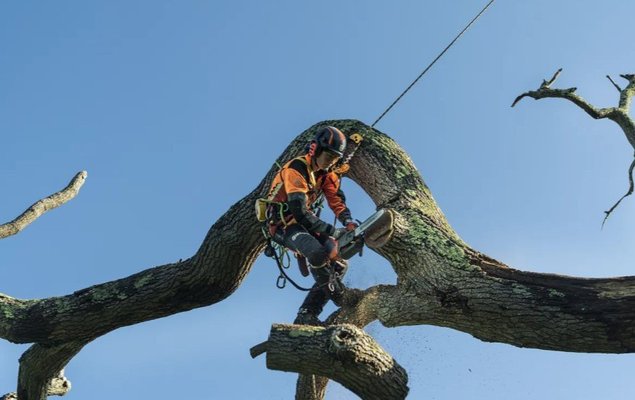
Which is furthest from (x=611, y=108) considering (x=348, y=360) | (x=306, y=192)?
(x=348, y=360)

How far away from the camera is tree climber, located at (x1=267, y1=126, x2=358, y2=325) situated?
20.8 ft

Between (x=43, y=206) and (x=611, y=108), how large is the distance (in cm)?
677

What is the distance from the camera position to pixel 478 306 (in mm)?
5590

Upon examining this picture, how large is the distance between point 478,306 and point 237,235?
2898mm

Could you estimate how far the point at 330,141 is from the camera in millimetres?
6543

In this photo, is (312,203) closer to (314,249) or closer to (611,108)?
(314,249)

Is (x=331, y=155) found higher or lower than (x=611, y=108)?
lower

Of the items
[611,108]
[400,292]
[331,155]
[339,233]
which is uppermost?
[611,108]

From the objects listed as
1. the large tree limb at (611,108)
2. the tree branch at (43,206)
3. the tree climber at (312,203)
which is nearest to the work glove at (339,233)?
the tree climber at (312,203)

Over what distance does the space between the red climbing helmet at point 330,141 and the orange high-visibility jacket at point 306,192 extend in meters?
0.16

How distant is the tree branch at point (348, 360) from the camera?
5.36 metres

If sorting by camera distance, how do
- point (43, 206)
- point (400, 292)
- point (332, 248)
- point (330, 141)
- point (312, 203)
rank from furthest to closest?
1. point (43, 206)
2. point (312, 203)
3. point (330, 141)
4. point (400, 292)
5. point (332, 248)

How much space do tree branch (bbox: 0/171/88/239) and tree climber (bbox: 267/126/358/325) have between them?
3923mm

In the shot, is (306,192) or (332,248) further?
(306,192)
